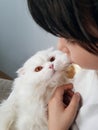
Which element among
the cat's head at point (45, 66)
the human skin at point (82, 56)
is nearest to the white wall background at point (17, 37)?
the cat's head at point (45, 66)

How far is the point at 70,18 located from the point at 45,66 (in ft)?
0.76

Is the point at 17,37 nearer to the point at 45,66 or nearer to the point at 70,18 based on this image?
the point at 45,66

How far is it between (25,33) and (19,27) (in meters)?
0.06

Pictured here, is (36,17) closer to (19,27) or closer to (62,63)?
(62,63)

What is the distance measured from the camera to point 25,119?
753 millimetres

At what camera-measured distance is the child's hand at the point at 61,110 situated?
2.29 feet

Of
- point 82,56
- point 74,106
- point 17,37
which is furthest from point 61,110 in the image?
point 17,37

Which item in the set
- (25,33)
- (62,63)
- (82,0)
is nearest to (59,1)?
(82,0)

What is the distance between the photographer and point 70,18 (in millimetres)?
518

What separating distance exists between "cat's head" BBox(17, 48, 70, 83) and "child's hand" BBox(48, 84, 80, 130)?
44mm

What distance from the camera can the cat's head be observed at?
2.38ft

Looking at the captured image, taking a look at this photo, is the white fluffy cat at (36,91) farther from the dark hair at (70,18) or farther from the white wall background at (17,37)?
the white wall background at (17,37)

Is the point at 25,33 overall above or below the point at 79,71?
below

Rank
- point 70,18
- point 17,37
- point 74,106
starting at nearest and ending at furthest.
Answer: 1. point 70,18
2. point 74,106
3. point 17,37
